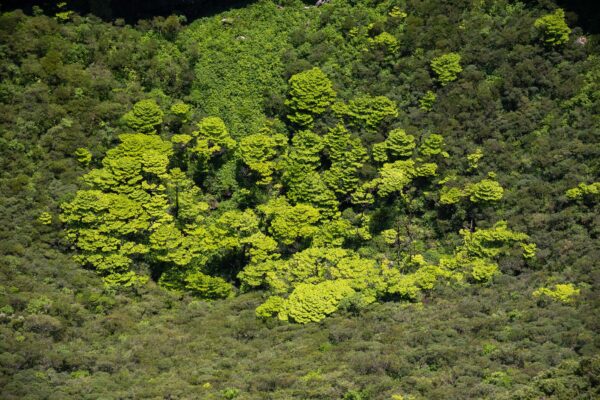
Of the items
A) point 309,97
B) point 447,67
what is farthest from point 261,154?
point 447,67

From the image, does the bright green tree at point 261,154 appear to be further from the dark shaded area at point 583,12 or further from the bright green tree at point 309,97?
the dark shaded area at point 583,12

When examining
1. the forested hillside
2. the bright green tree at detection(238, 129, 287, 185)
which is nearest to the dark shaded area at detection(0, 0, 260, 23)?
the forested hillside

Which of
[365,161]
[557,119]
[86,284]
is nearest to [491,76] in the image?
[557,119]

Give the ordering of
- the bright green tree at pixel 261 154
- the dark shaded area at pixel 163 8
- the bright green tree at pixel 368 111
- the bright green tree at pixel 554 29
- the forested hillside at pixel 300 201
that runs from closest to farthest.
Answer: the forested hillside at pixel 300 201
the bright green tree at pixel 261 154
the bright green tree at pixel 554 29
the bright green tree at pixel 368 111
the dark shaded area at pixel 163 8

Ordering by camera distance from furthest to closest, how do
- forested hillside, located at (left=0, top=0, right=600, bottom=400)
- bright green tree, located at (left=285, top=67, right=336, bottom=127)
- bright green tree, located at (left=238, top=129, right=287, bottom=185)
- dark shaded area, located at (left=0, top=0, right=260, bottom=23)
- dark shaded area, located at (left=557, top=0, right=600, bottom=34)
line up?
dark shaded area, located at (left=0, top=0, right=260, bottom=23) → bright green tree, located at (left=285, top=67, right=336, bottom=127) → dark shaded area, located at (left=557, top=0, right=600, bottom=34) → bright green tree, located at (left=238, top=129, right=287, bottom=185) → forested hillside, located at (left=0, top=0, right=600, bottom=400)

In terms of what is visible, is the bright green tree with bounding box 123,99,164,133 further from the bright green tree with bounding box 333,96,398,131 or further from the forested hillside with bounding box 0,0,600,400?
the bright green tree with bounding box 333,96,398,131

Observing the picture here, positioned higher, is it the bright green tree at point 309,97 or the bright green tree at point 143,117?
the bright green tree at point 309,97

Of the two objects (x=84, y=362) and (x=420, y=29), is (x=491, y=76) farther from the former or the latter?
(x=84, y=362)

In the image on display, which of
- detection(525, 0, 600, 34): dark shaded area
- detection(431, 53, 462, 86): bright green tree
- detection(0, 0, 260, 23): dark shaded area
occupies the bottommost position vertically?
detection(431, 53, 462, 86): bright green tree

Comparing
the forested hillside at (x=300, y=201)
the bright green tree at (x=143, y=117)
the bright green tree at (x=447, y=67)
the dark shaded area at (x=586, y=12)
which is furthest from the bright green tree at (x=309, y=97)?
the dark shaded area at (x=586, y=12)
